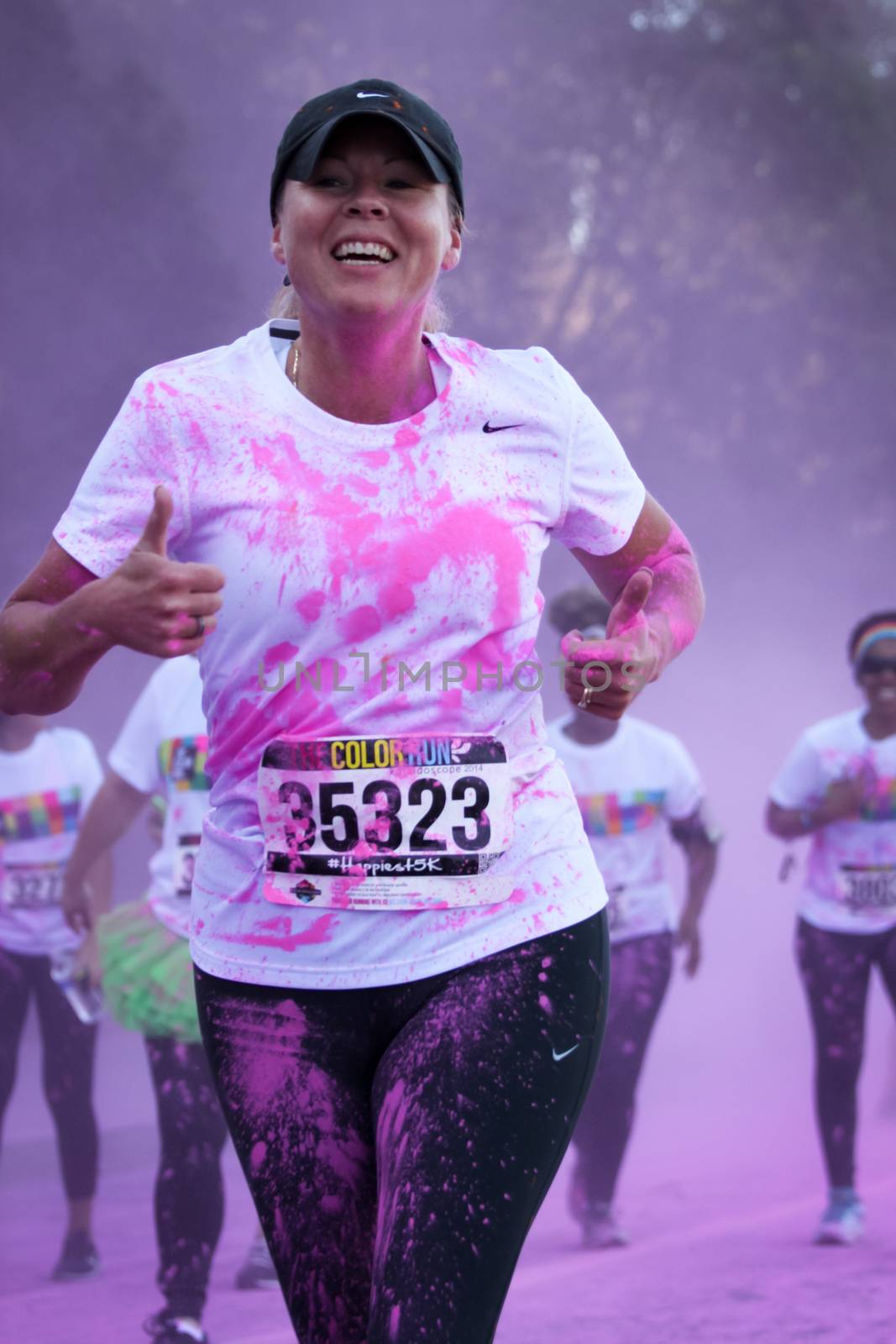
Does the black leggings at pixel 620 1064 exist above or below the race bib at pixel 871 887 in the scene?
below

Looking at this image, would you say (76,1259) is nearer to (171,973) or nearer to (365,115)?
(171,973)

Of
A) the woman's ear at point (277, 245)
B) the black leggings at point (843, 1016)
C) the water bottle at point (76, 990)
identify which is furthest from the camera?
the black leggings at point (843, 1016)

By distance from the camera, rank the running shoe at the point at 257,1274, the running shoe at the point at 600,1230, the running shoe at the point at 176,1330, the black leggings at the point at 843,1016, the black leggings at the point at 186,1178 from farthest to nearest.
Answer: the black leggings at the point at 843,1016, the running shoe at the point at 600,1230, the running shoe at the point at 257,1274, the black leggings at the point at 186,1178, the running shoe at the point at 176,1330

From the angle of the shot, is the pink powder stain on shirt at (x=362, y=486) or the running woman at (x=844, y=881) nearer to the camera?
the pink powder stain on shirt at (x=362, y=486)

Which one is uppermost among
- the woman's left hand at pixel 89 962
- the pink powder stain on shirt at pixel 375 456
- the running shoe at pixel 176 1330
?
the pink powder stain on shirt at pixel 375 456

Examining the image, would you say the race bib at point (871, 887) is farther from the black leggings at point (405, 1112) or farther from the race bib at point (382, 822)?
the race bib at point (382, 822)

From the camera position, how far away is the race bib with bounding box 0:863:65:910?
237 inches

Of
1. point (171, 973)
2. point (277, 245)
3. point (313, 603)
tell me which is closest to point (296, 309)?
point (277, 245)

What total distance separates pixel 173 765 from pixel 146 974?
0.61 metres

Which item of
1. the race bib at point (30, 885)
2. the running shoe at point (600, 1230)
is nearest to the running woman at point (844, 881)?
the running shoe at point (600, 1230)

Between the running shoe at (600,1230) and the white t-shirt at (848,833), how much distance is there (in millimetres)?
1298

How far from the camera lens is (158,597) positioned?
178 cm

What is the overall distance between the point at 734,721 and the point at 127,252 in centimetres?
943

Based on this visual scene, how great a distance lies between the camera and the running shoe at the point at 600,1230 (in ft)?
19.6
